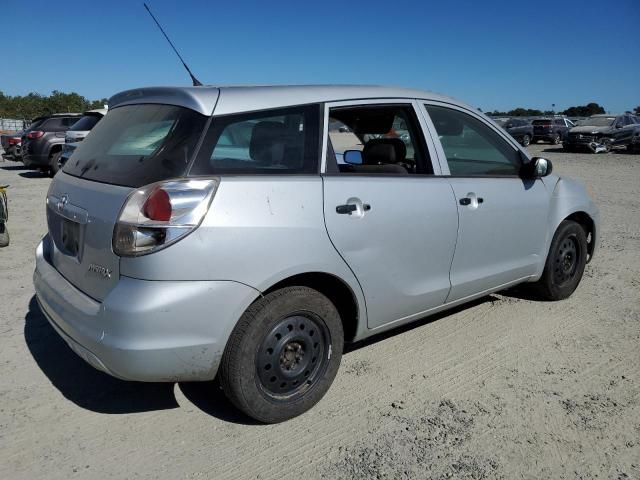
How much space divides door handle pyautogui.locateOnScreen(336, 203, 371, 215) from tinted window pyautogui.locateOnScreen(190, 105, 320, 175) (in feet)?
0.79

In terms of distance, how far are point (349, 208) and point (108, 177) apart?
125cm

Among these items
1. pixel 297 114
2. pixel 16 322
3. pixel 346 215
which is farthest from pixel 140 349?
pixel 16 322

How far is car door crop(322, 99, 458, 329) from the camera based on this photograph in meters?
2.98

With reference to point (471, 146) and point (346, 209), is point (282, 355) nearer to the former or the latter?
point (346, 209)

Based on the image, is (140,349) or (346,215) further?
(346,215)

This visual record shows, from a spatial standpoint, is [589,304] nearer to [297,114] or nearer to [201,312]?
[297,114]

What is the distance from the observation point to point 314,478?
99.8 inches

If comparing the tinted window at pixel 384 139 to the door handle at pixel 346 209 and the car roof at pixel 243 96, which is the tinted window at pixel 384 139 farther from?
the door handle at pixel 346 209

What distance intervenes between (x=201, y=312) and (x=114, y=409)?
3.47ft

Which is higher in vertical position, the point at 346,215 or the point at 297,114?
the point at 297,114

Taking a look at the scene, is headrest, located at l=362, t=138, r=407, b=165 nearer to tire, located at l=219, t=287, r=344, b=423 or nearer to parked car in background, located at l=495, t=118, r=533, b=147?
tire, located at l=219, t=287, r=344, b=423

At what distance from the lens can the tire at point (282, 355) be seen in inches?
105

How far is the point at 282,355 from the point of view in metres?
2.86

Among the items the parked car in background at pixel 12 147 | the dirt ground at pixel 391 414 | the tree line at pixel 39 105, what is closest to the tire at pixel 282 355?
the dirt ground at pixel 391 414
